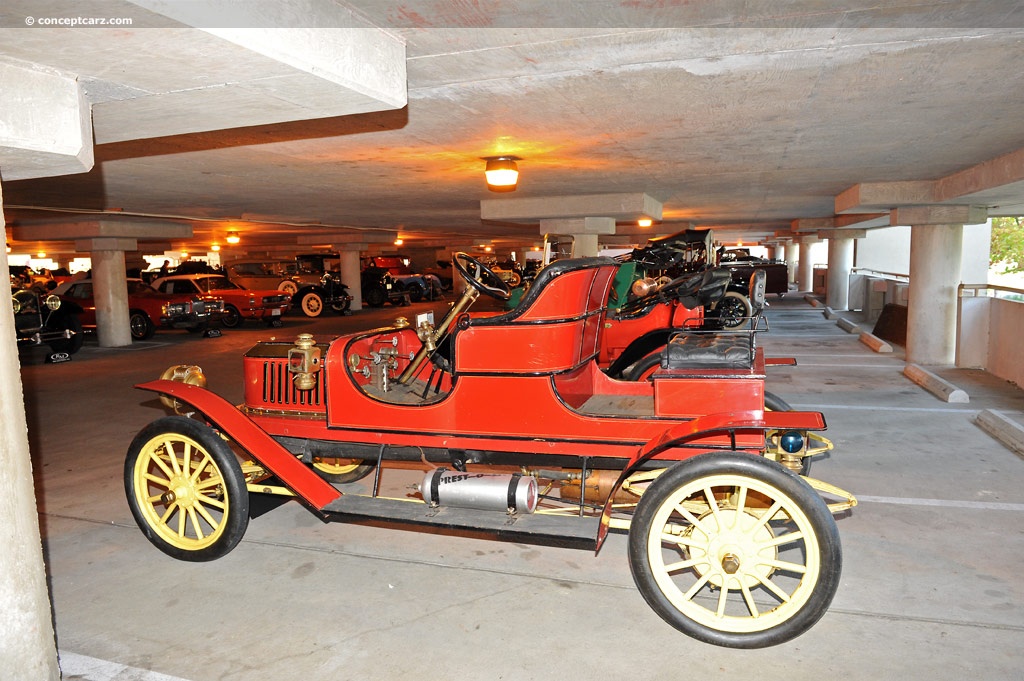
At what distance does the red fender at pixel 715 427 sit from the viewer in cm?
311

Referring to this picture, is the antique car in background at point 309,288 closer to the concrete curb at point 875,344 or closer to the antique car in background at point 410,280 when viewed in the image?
the antique car in background at point 410,280

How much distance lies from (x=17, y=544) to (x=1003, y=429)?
7272mm

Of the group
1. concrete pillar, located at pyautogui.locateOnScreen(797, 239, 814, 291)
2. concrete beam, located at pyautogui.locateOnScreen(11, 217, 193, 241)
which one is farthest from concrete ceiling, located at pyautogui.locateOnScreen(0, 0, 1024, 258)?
concrete pillar, located at pyautogui.locateOnScreen(797, 239, 814, 291)

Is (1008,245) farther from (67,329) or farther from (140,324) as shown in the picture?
(67,329)

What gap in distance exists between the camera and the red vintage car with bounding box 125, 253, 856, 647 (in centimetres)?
304

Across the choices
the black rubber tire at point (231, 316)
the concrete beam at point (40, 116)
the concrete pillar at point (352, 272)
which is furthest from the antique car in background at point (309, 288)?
the concrete beam at point (40, 116)

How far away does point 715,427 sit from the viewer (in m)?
3.14

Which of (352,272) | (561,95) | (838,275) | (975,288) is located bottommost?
(975,288)

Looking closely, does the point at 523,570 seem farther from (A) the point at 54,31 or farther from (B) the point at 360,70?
(A) the point at 54,31

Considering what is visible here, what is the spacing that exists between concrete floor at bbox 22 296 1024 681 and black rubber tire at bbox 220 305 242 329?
12.7 m

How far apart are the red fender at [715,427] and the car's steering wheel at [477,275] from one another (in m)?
1.31

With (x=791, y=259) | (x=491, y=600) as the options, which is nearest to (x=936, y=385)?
(x=491, y=600)

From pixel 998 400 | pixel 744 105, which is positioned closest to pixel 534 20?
pixel 744 105

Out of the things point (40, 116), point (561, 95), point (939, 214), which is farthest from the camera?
point (939, 214)
